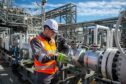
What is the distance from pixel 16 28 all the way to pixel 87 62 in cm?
872

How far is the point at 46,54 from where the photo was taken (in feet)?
6.03

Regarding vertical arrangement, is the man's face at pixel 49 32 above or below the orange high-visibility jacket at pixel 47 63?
above

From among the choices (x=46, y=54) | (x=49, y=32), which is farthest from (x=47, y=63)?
(x=49, y=32)

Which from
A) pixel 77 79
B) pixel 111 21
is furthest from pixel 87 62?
pixel 111 21

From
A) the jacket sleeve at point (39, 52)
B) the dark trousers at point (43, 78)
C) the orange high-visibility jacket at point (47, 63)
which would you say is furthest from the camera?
the dark trousers at point (43, 78)

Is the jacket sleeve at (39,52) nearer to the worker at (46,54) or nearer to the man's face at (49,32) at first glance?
the worker at (46,54)

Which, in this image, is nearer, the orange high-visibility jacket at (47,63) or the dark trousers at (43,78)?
the orange high-visibility jacket at (47,63)

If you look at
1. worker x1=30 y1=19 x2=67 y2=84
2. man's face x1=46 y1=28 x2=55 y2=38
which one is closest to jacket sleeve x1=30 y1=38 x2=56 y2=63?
worker x1=30 y1=19 x2=67 y2=84

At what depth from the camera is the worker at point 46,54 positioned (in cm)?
183

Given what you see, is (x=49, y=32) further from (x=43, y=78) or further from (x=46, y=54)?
(x=43, y=78)

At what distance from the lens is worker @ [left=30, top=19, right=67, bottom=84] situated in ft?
6.02

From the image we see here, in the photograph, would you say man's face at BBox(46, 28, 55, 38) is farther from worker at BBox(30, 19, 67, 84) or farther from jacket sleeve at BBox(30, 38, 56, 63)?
jacket sleeve at BBox(30, 38, 56, 63)

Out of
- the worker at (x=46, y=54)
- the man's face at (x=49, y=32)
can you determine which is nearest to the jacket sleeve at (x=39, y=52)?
the worker at (x=46, y=54)

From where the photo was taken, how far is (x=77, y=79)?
305 centimetres
